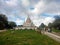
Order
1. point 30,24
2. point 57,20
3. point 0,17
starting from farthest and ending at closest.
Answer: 1. point 30,24
2. point 0,17
3. point 57,20

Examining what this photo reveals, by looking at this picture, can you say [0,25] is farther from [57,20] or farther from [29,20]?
[29,20]

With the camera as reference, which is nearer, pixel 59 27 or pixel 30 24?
pixel 59 27

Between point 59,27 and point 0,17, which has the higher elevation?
point 0,17

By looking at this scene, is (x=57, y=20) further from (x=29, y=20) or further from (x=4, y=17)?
(x=29, y=20)

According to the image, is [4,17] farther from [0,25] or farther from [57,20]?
[57,20]

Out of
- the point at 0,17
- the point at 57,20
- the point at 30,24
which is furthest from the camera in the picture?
the point at 30,24

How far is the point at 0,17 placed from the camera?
113312mm

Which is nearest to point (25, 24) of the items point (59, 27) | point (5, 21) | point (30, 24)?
point (30, 24)

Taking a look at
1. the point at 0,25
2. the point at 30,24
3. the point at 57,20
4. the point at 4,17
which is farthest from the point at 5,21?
the point at 30,24

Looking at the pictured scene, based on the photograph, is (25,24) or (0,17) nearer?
(0,17)

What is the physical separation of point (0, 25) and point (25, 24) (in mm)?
87841

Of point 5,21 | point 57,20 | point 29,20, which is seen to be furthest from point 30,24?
point 57,20

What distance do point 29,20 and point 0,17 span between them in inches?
3167

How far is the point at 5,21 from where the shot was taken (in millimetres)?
117500
